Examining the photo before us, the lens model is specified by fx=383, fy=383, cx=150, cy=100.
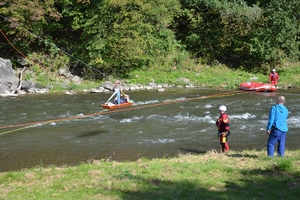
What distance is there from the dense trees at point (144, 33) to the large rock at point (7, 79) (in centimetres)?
306

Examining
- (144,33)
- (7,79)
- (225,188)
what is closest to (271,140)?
(225,188)

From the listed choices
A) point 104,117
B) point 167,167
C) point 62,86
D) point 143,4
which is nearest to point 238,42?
point 143,4

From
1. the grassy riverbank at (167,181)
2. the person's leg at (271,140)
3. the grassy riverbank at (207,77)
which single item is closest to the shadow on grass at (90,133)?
the grassy riverbank at (167,181)

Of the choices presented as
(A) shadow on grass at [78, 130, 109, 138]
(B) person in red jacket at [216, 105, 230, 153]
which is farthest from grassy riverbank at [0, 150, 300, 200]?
(A) shadow on grass at [78, 130, 109, 138]

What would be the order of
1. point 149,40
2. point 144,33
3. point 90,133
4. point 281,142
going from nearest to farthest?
point 281,142 → point 90,133 → point 149,40 → point 144,33

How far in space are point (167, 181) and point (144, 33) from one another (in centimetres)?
2345

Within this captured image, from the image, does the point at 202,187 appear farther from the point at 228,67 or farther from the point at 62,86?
the point at 228,67

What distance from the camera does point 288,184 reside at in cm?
743

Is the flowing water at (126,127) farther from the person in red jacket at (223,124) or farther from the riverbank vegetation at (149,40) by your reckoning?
the riverbank vegetation at (149,40)

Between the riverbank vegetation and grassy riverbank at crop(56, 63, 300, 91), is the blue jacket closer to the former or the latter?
grassy riverbank at crop(56, 63, 300, 91)

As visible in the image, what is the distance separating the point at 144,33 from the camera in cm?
3023

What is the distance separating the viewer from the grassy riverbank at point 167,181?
7.03 metres

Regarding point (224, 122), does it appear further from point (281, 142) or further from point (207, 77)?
point (207, 77)

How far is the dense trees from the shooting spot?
94.5 ft
